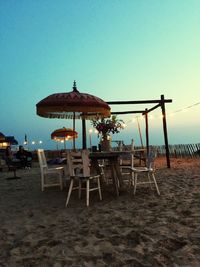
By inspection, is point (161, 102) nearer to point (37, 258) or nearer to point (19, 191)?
point (19, 191)

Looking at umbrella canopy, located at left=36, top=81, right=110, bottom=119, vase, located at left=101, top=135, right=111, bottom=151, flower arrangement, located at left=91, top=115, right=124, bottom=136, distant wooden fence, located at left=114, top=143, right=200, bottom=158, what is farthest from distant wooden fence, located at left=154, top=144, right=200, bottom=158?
umbrella canopy, located at left=36, top=81, right=110, bottom=119

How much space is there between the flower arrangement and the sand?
63.1 inches

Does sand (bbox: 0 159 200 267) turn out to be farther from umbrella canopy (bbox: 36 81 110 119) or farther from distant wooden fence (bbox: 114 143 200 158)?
distant wooden fence (bbox: 114 143 200 158)

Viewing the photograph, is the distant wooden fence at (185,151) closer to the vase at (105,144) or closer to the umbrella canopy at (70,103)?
the vase at (105,144)

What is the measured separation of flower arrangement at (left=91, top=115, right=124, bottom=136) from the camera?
6184 mm

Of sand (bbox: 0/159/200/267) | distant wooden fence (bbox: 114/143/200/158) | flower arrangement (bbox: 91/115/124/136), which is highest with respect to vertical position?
flower arrangement (bbox: 91/115/124/136)

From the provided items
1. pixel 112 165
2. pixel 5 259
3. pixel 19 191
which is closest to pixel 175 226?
pixel 5 259

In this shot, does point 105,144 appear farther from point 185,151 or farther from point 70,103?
point 185,151

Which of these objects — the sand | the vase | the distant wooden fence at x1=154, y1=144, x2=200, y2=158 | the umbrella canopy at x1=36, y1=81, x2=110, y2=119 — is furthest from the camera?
the distant wooden fence at x1=154, y1=144, x2=200, y2=158

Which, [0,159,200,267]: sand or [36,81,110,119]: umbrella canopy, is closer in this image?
[0,159,200,267]: sand

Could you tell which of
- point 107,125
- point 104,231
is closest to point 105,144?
point 107,125

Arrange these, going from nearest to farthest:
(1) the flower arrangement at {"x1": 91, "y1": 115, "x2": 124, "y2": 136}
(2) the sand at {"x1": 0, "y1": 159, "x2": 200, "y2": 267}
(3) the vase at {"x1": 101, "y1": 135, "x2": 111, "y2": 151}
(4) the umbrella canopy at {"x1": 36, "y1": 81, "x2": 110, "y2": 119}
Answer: (2) the sand at {"x1": 0, "y1": 159, "x2": 200, "y2": 267}
(4) the umbrella canopy at {"x1": 36, "y1": 81, "x2": 110, "y2": 119}
(3) the vase at {"x1": 101, "y1": 135, "x2": 111, "y2": 151}
(1) the flower arrangement at {"x1": 91, "y1": 115, "x2": 124, "y2": 136}

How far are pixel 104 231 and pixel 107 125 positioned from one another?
3350mm

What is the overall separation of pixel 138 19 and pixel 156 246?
12.9 m
